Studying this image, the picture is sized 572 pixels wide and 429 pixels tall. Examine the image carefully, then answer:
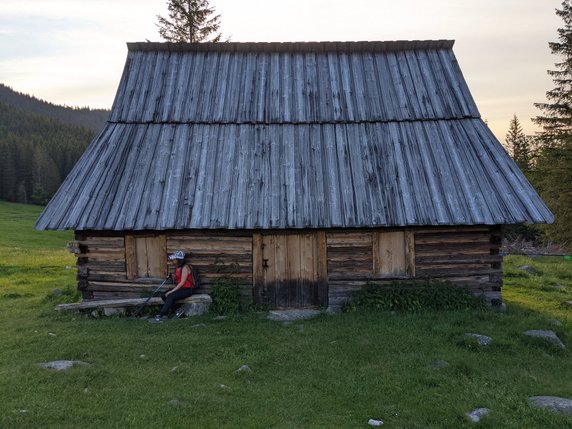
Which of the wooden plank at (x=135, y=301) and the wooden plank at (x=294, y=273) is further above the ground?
the wooden plank at (x=294, y=273)

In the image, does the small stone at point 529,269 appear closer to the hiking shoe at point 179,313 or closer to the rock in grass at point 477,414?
the rock in grass at point 477,414

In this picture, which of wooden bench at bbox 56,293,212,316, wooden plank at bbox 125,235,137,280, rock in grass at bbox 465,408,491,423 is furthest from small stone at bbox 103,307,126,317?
rock in grass at bbox 465,408,491,423

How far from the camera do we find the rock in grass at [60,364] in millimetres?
7884

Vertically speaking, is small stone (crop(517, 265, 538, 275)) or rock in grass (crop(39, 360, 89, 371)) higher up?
small stone (crop(517, 265, 538, 275))

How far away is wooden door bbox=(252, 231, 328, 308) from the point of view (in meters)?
11.9

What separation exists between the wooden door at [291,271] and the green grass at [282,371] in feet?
2.95

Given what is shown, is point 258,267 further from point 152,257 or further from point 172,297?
point 152,257

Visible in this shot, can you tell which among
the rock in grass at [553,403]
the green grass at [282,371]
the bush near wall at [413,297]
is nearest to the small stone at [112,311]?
the green grass at [282,371]

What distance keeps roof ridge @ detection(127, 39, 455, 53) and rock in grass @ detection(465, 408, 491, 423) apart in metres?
12.4

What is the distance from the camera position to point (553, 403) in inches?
257

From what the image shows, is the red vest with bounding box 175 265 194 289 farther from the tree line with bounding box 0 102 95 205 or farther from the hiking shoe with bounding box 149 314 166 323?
the tree line with bounding box 0 102 95 205

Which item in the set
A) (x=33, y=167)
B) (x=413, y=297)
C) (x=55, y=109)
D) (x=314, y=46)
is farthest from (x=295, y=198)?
(x=55, y=109)

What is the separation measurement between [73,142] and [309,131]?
88.4 meters

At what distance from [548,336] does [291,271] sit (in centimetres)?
578
